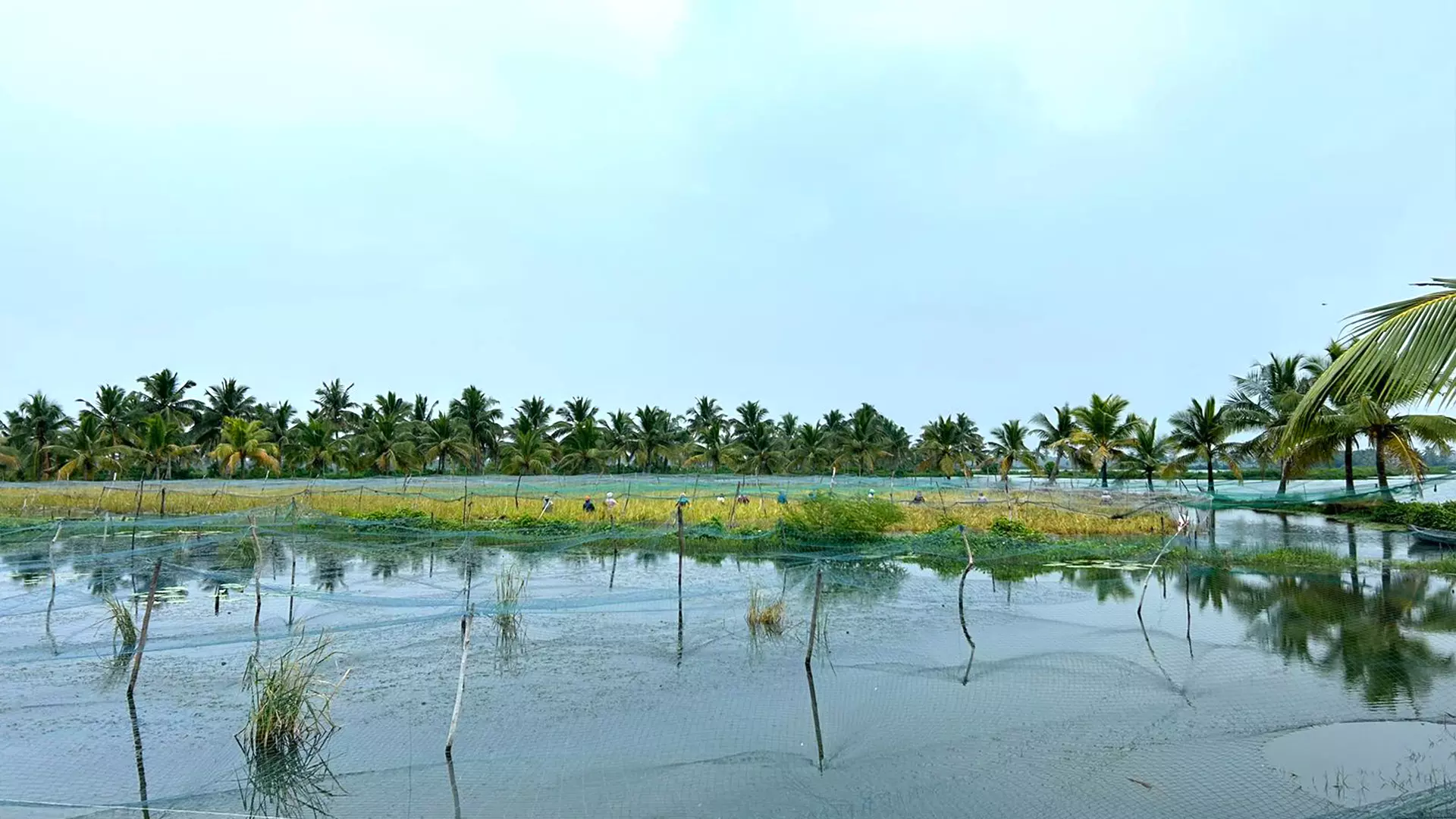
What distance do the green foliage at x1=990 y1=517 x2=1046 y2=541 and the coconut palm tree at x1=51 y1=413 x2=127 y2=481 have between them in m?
38.8

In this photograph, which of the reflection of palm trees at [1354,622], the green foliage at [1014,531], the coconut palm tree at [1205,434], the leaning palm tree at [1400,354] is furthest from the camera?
the coconut palm tree at [1205,434]

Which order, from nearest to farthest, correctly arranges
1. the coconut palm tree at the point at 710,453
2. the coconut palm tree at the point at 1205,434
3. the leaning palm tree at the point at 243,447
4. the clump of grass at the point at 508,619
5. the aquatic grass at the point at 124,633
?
the aquatic grass at the point at 124,633, the clump of grass at the point at 508,619, the coconut palm tree at the point at 1205,434, the leaning palm tree at the point at 243,447, the coconut palm tree at the point at 710,453

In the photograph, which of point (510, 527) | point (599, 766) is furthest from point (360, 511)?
point (599, 766)

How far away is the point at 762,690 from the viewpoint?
841 cm

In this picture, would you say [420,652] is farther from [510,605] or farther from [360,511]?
[360,511]

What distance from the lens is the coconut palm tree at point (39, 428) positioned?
4431 cm

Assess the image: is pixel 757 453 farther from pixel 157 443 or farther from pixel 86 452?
pixel 86 452

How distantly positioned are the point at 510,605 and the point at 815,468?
140 feet

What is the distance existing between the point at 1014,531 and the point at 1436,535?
8267 millimetres

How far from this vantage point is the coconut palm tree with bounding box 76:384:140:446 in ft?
144

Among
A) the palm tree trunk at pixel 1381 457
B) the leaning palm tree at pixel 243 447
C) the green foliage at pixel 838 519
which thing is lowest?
the green foliage at pixel 838 519

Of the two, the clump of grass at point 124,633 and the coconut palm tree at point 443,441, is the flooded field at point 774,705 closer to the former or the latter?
the clump of grass at point 124,633

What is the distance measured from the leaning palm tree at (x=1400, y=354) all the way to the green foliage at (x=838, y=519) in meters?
14.0

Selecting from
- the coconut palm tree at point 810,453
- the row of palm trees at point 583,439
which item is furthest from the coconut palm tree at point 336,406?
the coconut palm tree at point 810,453
